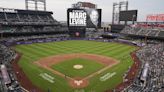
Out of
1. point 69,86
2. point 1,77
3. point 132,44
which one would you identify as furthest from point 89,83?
point 132,44

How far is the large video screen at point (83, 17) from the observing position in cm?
7392

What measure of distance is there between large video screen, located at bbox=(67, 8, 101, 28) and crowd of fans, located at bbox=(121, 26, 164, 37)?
16245 mm

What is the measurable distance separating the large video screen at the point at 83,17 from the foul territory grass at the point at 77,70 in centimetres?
4047

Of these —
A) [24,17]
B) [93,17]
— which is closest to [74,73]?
[93,17]

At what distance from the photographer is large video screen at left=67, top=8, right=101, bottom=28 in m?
73.9

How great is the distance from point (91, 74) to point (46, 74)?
854cm

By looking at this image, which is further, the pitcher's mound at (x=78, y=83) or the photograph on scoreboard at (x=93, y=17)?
the photograph on scoreboard at (x=93, y=17)

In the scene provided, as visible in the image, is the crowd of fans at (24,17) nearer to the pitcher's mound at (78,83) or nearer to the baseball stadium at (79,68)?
the baseball stadium at (79,68)

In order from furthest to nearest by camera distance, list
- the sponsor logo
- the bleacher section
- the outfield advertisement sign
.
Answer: the sponsor logo, the bleacher section, the outfield advertisement sign

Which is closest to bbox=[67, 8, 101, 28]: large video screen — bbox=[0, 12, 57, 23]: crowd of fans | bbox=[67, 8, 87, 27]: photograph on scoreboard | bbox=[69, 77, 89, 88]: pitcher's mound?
bbox=[67, 8, 87, 27]: photograph on scoreboard

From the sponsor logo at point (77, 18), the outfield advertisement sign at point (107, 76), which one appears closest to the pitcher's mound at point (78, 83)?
the outfield advertisement sign at point (107, 76)

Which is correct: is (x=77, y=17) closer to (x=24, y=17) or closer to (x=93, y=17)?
(x=93, y=17)

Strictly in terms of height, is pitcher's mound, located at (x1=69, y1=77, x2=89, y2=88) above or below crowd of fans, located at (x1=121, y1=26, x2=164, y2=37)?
below

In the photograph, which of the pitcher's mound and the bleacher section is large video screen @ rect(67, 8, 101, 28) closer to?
the bleacher section
